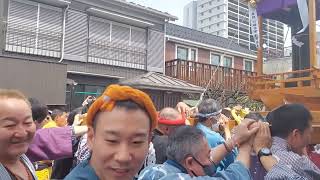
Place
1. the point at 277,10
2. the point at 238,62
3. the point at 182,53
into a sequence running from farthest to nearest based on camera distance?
the point at 238,62
the point at 182,53
the point at 277,10

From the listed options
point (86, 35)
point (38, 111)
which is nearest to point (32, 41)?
point (86, 35)

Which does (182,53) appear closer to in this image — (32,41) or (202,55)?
(202,55)

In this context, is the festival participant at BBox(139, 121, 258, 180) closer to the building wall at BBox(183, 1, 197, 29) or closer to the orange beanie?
the orange beanie

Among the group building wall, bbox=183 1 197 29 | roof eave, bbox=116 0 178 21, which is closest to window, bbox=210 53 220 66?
roof eave, bbox=116 0 178 21

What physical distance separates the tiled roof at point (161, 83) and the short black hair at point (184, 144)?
9.86 metres

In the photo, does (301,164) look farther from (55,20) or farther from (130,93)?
(55,20)

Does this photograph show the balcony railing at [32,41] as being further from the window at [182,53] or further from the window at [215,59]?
the window at [215,59]

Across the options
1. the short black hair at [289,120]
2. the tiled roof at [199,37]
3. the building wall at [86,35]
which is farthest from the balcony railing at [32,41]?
Result: the short black hair at [289,120]

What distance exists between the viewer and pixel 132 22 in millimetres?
13609

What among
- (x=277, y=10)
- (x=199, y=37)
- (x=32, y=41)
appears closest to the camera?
(x=277, y=10)

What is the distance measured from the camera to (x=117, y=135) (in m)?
1.18

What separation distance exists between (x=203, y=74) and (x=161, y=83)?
3.01m

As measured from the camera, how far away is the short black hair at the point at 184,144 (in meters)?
1.93

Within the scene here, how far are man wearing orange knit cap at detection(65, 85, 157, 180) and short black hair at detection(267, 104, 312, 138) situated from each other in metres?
0.93
